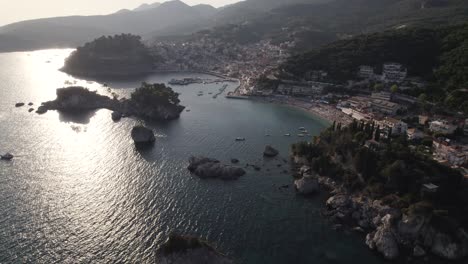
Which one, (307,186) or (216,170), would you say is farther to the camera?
(216,170)

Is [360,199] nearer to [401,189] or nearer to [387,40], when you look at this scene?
[401,189]

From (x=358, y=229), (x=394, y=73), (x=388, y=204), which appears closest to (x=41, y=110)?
(x=358, y=229)

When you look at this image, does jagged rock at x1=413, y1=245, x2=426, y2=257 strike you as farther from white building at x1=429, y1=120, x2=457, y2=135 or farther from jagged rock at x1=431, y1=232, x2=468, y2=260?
white building at x1=429, y1=120, x2=457, y2=135

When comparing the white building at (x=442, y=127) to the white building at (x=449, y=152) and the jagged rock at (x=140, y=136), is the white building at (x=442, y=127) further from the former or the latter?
the jagged rock at (x=140, y=136)

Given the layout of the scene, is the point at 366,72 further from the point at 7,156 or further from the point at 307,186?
the point at 7,156

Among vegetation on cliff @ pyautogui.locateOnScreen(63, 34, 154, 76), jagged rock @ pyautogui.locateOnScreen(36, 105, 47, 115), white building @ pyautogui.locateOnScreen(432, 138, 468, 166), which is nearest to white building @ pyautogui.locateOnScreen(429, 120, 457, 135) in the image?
white building @ pyautogui.locateOnScreen(432, 138, 468, 166)

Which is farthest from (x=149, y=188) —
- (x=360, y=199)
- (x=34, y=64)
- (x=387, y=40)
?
(x=34, y=64)

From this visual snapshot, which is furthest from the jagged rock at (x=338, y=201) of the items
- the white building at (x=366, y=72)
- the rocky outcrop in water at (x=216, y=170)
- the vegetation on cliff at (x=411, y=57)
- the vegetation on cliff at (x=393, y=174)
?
the white building at (x=366, y=72)
